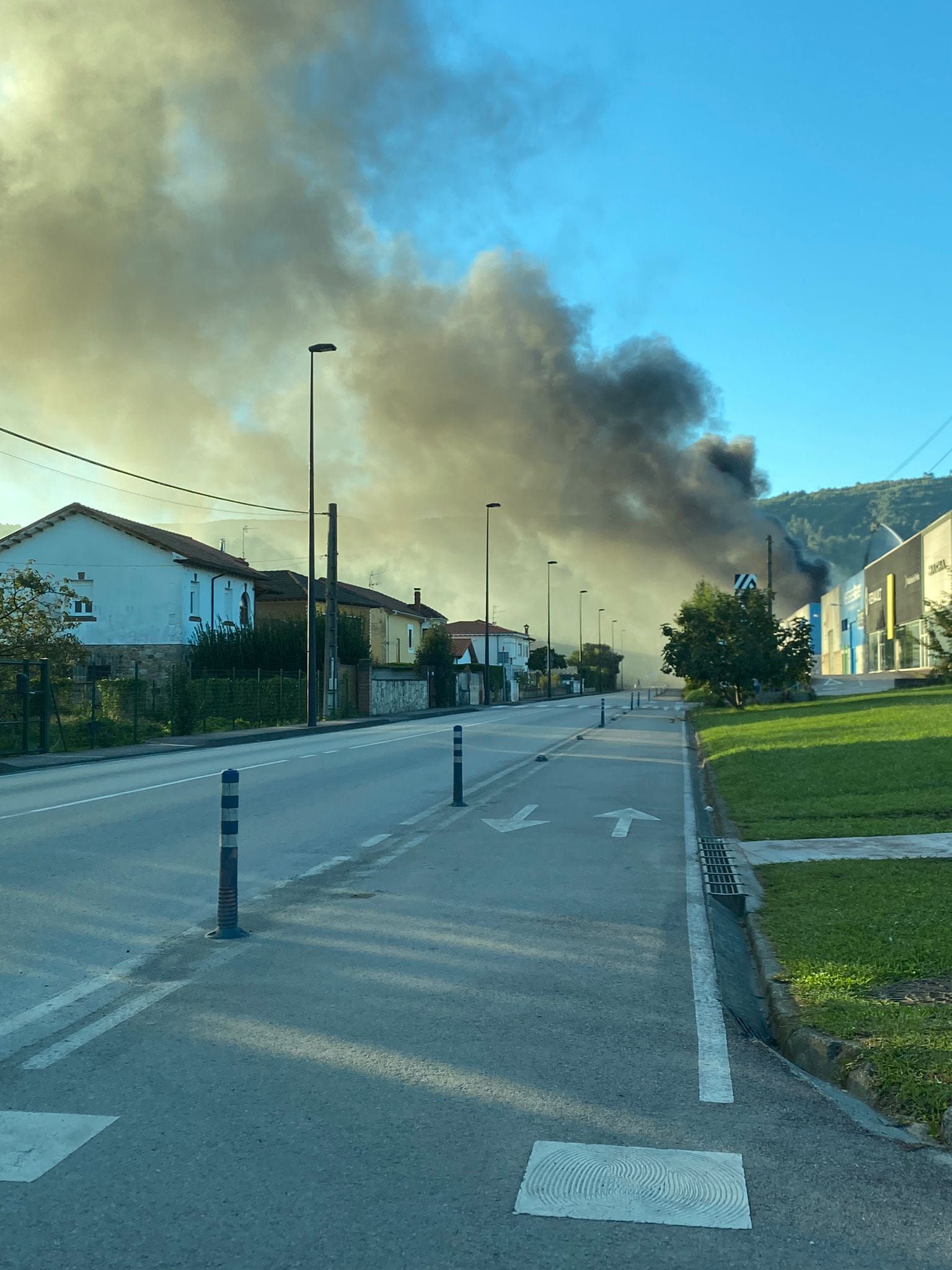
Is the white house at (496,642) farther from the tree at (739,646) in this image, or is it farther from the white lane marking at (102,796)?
the white lane marking at (102,796)

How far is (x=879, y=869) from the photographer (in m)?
8.94

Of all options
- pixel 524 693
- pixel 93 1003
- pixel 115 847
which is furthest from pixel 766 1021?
pixel 524 693

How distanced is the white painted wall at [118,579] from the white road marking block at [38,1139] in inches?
1771

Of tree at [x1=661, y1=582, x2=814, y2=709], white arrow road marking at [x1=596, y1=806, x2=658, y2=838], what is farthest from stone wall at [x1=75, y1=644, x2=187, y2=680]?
white arrow road marking at [x1=596, y1=806, x2=658, y2=838]

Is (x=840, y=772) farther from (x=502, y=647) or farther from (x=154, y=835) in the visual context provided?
→ (x=502, y=647)

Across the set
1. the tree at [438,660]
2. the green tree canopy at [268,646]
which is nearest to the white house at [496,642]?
the tree at [438,660]

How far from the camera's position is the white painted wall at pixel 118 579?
47750mm

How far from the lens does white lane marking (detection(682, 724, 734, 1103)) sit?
4.54 metres

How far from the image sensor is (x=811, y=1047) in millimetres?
4922

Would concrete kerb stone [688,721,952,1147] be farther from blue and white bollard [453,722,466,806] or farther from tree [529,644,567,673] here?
tree [529,644,567,673]

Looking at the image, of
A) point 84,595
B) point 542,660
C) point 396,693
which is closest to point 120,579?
point 84,595

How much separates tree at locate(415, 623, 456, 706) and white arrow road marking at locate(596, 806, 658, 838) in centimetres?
4533

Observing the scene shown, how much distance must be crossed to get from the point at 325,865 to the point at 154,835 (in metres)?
2.60

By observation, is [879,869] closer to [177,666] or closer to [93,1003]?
[93,1003]
